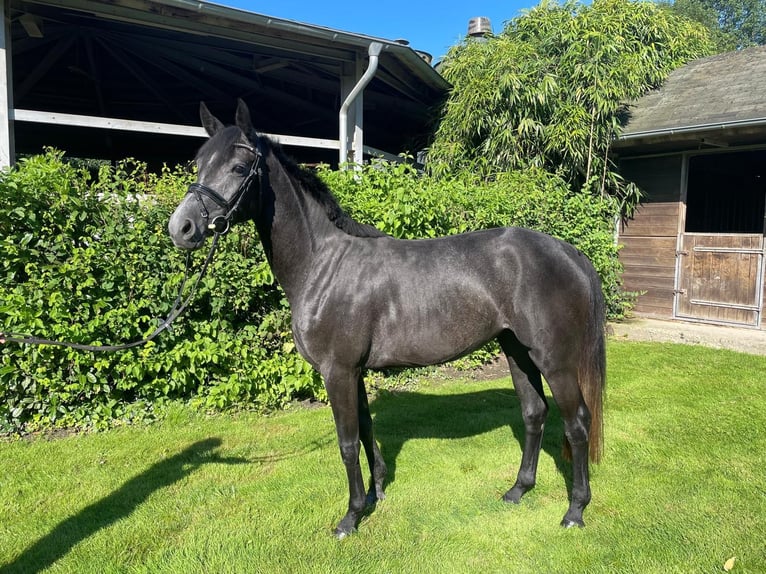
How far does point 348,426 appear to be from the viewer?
256 centimetres

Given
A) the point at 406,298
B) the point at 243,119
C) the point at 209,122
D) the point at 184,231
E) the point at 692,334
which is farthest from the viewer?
the point at 692,334

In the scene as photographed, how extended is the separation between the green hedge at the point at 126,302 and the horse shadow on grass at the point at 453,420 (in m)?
0.77

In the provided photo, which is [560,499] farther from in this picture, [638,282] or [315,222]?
[638,282]

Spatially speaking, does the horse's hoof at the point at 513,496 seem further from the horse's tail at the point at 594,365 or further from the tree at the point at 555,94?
the tree at the point at 555,94

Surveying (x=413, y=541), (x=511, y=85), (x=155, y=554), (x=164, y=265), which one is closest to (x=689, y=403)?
(x=413, y=541)

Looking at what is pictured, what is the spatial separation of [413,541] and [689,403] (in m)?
3.32

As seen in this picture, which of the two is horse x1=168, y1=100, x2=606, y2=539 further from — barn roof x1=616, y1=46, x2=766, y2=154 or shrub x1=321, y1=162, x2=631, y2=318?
barn roof x1=616, y1=46, x2=766, y2=154

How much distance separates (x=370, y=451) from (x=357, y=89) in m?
4.88

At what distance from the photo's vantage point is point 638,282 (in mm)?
7957

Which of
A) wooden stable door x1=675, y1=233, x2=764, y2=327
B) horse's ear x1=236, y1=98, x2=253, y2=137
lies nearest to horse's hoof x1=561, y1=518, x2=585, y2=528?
horse's ear x1=236, y1=98, x2=253, y2=137

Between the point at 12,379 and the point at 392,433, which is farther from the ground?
the point at 12,379

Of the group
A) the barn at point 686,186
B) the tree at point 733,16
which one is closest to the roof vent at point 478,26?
the barn at point 686,186

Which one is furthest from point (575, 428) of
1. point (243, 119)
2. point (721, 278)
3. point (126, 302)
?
point (721, 278)

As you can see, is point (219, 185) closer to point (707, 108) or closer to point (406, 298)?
point (406, 298)
